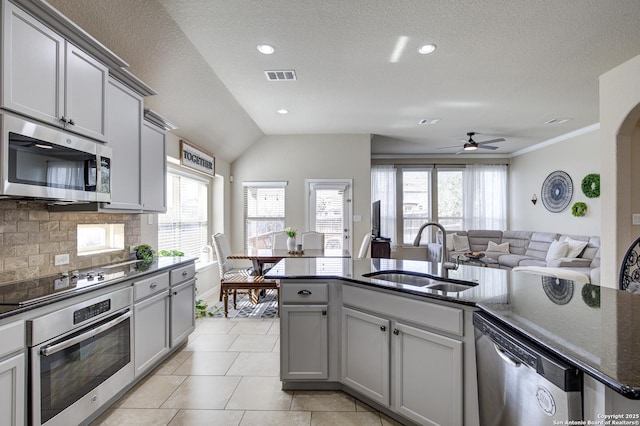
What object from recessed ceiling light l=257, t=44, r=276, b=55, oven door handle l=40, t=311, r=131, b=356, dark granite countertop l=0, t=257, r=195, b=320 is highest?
recessed ceiling light l=257, t=44, r=276, b=55

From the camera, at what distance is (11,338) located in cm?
139

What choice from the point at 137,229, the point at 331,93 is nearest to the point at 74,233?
the point at 137,229

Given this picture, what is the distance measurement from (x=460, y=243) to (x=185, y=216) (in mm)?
5748

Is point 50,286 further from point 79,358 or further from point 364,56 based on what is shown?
point 364,56

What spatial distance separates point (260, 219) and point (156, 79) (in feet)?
11.6

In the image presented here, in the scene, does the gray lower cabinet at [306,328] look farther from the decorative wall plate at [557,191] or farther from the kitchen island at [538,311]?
the decorative wall plate at [557,191]

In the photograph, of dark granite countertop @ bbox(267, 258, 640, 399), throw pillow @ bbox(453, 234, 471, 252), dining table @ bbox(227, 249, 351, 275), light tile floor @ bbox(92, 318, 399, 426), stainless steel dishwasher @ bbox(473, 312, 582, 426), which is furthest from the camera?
throw pillow @ bbox(453, 234, 471, 252)

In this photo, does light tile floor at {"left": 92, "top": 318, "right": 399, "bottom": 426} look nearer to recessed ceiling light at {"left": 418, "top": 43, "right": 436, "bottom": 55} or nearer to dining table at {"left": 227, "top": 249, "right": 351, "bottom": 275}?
dining table at {"left": 227, "top": 249, "right": 351, "bottom": 275}

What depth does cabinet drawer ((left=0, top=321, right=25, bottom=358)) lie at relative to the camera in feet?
4.43

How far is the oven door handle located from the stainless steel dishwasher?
208 cm

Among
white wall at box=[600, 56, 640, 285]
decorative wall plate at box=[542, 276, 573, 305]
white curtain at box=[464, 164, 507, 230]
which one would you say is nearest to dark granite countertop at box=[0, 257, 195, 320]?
decorative wall plate at box=[542, 276, 573, 305]

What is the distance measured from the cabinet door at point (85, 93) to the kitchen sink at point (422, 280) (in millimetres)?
2073

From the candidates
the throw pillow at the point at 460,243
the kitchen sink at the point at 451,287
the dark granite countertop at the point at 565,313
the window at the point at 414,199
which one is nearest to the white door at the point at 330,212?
the window at the point at 414,199

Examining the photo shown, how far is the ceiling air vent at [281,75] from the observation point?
343cm
